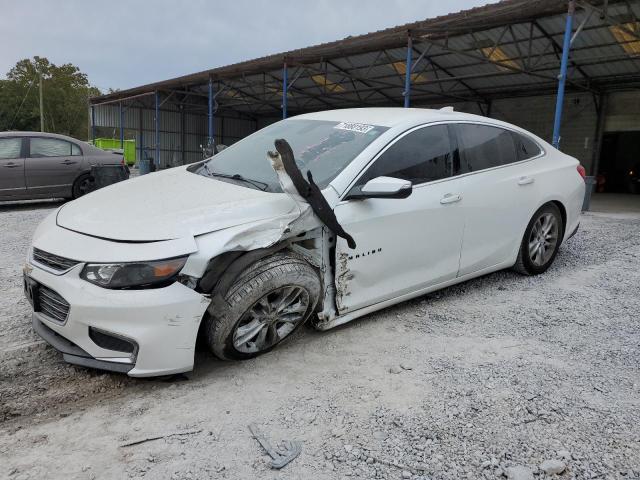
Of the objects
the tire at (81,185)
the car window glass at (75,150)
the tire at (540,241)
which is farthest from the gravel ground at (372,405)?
the car window glass at (75,150)

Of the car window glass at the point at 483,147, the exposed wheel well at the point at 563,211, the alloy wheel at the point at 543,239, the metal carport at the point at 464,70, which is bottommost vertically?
the alloy wheel at the point at 543,239

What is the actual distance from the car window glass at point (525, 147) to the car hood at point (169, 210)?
8.07 ft

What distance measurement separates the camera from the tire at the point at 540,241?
4.27 m

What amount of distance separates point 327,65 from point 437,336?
57.5ft

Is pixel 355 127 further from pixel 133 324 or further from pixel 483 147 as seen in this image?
pixel 133 324

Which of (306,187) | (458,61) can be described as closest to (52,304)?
(306,187)

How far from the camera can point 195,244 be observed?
94.7 inches

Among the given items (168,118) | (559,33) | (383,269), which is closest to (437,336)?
(383,269)

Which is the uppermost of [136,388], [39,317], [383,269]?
[383,269]

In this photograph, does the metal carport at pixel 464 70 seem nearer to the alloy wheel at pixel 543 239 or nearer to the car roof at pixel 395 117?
the alloy wheel at pixel 543 239

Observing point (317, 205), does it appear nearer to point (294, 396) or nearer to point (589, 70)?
point (294, 396)

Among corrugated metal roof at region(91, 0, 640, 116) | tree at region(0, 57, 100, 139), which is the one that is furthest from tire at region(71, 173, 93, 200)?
tree at region(0, 57, 100, 139)

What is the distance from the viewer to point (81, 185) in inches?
349

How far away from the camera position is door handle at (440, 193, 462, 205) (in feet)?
11.3
